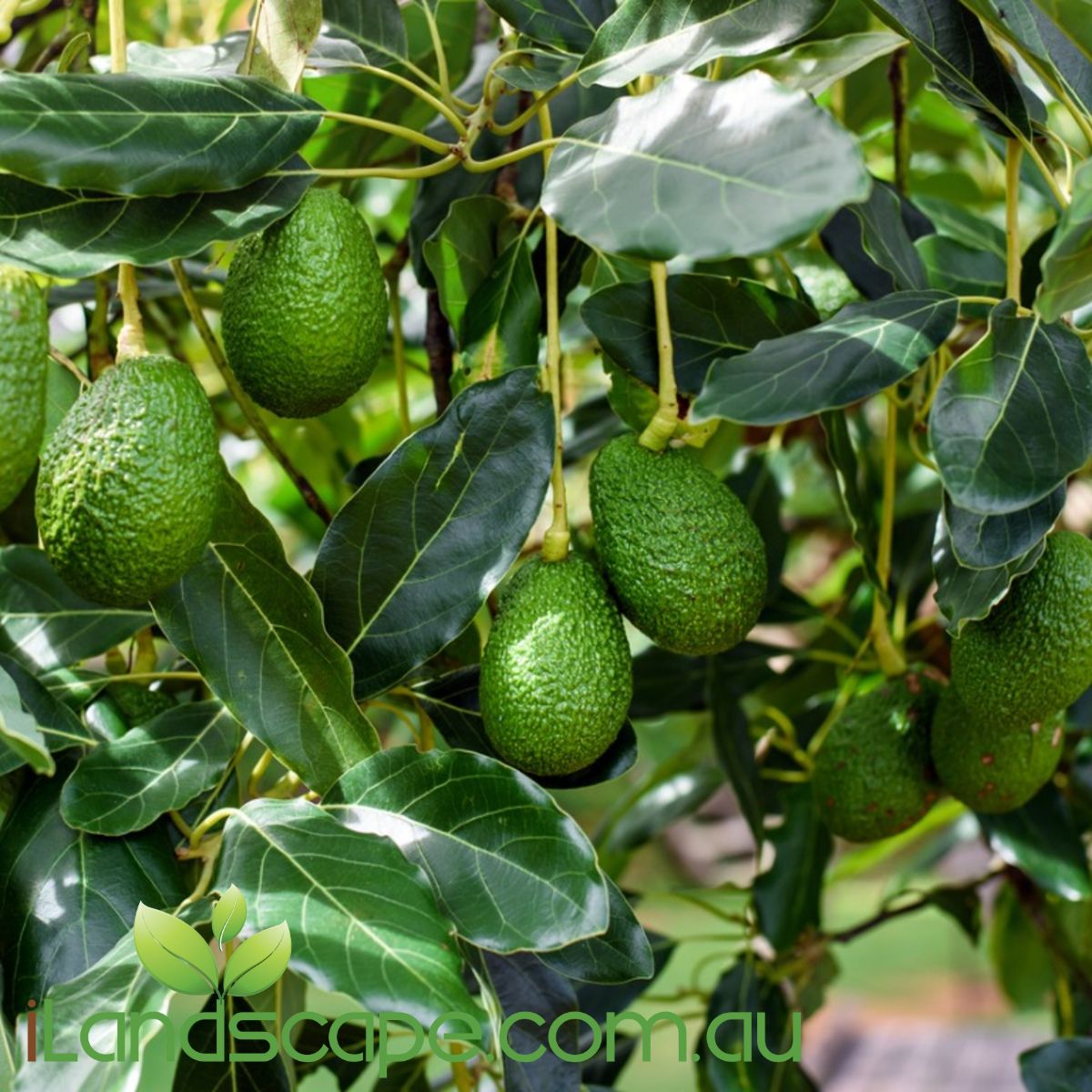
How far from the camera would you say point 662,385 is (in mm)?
922

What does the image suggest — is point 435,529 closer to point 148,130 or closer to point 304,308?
point 304,308

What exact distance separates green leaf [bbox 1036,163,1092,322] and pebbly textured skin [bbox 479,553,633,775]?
339 millimetres

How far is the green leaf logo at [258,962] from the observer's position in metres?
0.69

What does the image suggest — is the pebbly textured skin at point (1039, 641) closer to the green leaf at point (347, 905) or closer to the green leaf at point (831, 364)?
the green leaf at point (831, 364)

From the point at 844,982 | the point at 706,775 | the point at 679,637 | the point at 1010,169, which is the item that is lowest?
the point at 844,982

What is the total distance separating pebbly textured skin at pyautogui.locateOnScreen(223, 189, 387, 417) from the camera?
2.66ft

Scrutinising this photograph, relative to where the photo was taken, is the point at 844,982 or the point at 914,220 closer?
the point at 914,220

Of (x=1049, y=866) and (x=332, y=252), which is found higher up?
(x=332, y=252)

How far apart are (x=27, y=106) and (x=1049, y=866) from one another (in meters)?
1.12

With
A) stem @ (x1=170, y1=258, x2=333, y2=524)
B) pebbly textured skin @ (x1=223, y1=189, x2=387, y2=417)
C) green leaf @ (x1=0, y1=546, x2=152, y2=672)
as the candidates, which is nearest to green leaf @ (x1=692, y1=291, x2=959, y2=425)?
pebbly textured skin @ (x1=223, y1=189, x2=387, y2=417)

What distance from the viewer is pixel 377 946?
0.68 meters

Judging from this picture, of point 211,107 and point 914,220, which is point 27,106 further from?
point 914,220

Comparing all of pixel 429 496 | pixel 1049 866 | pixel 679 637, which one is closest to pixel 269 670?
pixel 429 496

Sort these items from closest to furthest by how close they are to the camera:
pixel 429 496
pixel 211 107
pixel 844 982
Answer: pixel 211 107 → pixel 429 496 → pixel 844 982
